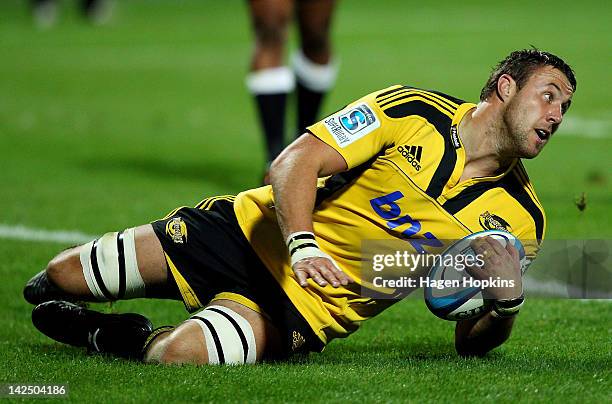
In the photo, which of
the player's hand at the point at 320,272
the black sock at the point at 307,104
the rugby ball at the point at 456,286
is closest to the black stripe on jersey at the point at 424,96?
the rugby ball at the point at 456,286

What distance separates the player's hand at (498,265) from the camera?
4.25 metres

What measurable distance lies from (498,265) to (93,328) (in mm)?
1532

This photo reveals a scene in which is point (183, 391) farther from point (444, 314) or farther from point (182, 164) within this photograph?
point (182, 164)

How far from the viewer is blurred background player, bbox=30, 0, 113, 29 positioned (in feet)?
68.7

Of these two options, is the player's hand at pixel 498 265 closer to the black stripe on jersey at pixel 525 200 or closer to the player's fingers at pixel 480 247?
the player's fingers at pixel 480 247

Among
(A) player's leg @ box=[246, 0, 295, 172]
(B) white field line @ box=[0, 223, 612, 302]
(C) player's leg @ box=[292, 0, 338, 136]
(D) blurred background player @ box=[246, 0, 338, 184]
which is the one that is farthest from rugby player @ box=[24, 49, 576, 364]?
(C) player's leg @ box=[292, 0, 338, 136]

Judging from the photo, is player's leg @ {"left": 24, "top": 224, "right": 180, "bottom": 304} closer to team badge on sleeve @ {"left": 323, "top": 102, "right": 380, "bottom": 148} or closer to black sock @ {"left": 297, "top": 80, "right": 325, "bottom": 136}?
team badge on sleeve @ {"left": 323, "top": 102, "right": 380, "bottom": 148}

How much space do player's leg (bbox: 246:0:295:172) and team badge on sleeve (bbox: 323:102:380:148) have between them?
355 centimetres

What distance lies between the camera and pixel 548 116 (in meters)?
4.44

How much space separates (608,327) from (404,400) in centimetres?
161

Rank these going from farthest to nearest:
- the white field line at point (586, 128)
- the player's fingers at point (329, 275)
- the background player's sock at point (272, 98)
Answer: the white field line at point (586, 128), the background player's sock at point (272, 98), the player's fingers at point (329, 275)

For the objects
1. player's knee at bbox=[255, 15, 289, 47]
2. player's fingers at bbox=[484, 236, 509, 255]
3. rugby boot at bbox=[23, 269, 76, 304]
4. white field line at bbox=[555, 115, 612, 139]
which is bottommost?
white field line at bbox=[555, 115, 612, 139]

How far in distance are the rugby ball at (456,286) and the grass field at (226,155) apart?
19 cm

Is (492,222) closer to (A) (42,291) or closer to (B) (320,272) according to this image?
(B) (320,272)
